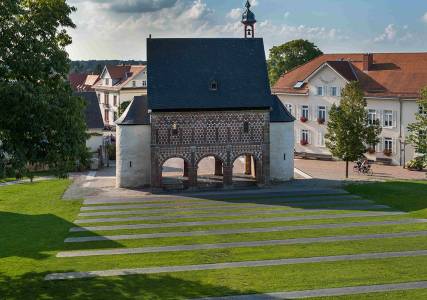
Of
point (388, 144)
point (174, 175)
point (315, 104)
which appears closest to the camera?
point (174, 175)

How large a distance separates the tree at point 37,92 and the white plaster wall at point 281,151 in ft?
81.1

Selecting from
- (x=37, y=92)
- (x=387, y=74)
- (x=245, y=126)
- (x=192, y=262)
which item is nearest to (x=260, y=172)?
(x=245, y=126)

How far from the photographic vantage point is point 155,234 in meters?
26.7

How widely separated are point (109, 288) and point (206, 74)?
24442mm

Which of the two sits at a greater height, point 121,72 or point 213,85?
point 121,72

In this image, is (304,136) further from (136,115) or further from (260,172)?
(136,115)

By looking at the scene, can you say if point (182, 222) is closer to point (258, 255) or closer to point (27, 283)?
point (258, 255)

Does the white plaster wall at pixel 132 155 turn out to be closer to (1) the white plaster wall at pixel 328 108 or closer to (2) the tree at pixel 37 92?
(2) the tree at pixel 37 92

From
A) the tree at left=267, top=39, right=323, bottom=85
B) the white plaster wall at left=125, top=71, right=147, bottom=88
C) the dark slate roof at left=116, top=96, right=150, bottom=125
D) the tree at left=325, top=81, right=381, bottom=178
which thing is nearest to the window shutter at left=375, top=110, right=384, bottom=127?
the tree at left=325, top=81, right=381, bottom=178

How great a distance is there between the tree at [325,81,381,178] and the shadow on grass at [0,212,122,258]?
21.3 m

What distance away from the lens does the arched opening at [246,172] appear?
42.2 metres

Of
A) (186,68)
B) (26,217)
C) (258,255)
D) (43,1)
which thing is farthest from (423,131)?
(43,1)

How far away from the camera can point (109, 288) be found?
18.7 meters

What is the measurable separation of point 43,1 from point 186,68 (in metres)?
22.5
